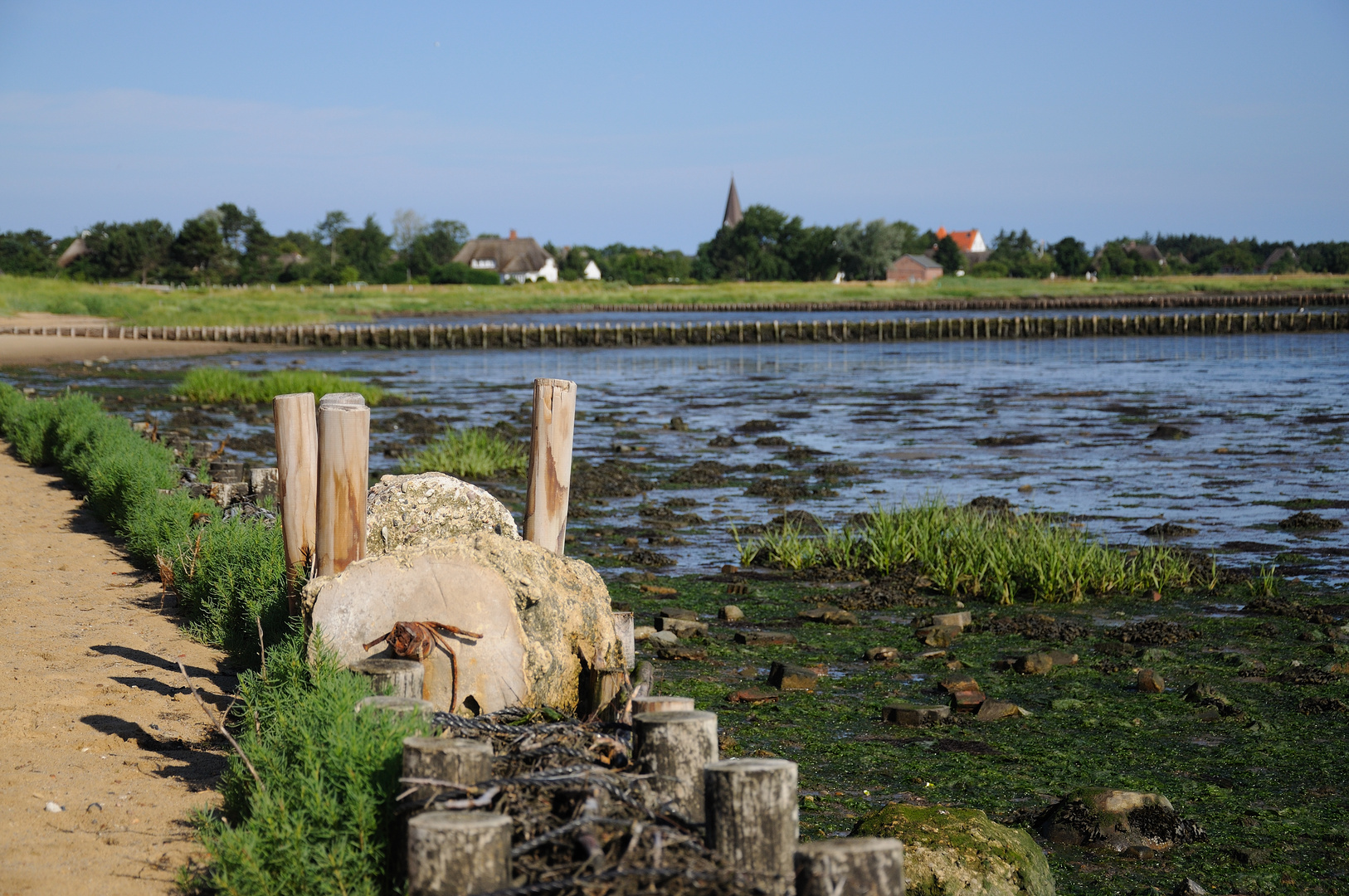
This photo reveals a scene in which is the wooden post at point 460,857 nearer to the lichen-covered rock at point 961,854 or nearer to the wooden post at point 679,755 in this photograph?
the wooden post at point 679,755

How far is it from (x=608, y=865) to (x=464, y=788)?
618 millimetres

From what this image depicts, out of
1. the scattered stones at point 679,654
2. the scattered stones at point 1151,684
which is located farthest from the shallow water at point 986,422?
the scattered stones at point 1151,684

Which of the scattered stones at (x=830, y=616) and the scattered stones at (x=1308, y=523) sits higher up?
the scattered stones at (x=1308, y=523)

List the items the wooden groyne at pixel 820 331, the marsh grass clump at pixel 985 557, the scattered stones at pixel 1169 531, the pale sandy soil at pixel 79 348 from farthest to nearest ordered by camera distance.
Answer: the wooden groyne at pixel 820 331 < the pale sandy soil at pixel 79 348 < the scattered stones at pixel 1169 531 < the marsh grass clump at pixel 985 557

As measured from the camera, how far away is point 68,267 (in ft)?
374

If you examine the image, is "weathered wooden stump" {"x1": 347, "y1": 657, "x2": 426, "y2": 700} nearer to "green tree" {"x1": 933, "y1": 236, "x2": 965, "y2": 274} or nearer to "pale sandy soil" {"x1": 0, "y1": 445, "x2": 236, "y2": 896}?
"pale sandy soil" {"x1": 0, "y1": 445, "x2": 236, "y2": 896}

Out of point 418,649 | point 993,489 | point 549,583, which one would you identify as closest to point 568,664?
point 549,583

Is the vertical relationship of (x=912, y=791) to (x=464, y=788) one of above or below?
below

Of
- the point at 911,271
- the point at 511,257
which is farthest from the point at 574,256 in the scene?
the point at 911,271

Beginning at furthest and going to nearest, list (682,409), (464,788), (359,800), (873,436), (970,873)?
1. (682,409)
2. (873,436)
3. (970,873)
4. (359,800)
5. (464,788)

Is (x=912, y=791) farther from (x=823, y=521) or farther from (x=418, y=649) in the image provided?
(x=823, y=521)

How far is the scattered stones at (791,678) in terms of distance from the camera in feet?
25.9

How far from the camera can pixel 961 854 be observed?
481 centimetres

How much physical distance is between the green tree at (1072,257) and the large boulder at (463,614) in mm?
148655
